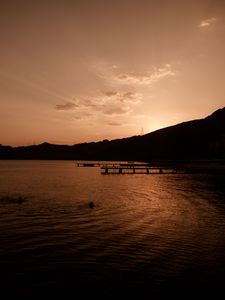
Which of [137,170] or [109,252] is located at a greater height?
[109,252]

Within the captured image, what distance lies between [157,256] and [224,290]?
13.5ft

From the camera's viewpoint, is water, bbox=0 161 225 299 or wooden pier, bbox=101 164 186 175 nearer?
water, bbox=0 161 225 299

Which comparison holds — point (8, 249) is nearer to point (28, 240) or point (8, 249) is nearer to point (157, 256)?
point (28, 240)

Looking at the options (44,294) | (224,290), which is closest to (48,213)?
(44,294)

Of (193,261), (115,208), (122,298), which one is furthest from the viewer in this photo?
(115,208)

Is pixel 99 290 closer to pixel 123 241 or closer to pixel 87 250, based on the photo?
pixel 87 250

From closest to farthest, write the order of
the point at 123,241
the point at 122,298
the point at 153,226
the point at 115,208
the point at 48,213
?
1. the point at 122,298
2. the point at 123,241
3. the point at 153,226
4. the point at 48,213
5. the point at 115,208

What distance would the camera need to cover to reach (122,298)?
10500 mm

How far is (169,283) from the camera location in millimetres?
11688

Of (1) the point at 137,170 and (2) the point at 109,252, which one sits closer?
(2) the point at 109,252

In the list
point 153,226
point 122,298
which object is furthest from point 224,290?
point 153,226

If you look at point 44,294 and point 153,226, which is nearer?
point 44,294

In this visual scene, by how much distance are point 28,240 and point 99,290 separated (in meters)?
7.99

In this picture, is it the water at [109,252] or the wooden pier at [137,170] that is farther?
the wooden pier at [137,170]
